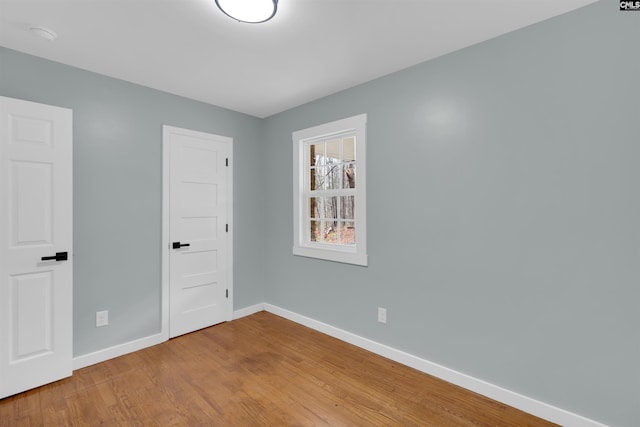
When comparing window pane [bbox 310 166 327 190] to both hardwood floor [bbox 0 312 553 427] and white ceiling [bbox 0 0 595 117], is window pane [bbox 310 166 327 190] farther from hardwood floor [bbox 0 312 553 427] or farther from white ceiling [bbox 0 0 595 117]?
hardwood floor [bbox 0 312 553 427]

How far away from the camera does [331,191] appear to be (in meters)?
3.39

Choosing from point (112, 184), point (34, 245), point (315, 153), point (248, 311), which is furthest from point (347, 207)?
point (34, 245)

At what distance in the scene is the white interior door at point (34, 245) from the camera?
7.16 feet

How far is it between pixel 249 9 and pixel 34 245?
93.1 inches

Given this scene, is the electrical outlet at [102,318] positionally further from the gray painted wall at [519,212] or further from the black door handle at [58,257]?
the gray painted wall at [519,212]

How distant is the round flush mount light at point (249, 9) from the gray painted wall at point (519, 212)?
1355 millimetres

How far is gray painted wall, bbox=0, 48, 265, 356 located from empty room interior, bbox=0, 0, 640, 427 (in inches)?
0.7

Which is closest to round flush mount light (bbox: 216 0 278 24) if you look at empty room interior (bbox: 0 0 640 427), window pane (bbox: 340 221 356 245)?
empty room interior (bbox: 0 0 640 427)

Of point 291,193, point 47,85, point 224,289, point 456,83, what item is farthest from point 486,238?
point 47,85

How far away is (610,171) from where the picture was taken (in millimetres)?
1754

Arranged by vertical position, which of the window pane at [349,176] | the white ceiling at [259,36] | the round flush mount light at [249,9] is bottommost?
the window pane at [349,176]

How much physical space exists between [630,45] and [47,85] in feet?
13.5

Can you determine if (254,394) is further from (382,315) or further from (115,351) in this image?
(115,351)

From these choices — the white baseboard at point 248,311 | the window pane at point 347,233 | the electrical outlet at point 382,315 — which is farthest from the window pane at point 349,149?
the white baseboard at point 248,311
